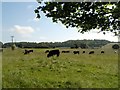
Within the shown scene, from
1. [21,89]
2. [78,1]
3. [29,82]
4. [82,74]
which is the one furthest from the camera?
[82,74]

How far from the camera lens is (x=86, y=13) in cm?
945

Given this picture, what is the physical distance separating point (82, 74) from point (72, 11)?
1258cm

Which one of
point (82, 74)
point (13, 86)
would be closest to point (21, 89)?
point (13, 86)

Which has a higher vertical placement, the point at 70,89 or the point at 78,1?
the point at 78,1

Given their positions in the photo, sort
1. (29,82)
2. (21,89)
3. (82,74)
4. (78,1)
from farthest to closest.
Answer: (82,74), (29,82), (21,89), (78,1)

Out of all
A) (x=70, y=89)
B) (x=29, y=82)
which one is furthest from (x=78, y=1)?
(x=29, y=82)

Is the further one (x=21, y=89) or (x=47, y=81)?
(x=47, y=81)

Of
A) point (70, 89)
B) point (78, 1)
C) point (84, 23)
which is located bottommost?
point (70, 89)

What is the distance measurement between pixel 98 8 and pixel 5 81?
8.83 m

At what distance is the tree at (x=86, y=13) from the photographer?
895 centimetres

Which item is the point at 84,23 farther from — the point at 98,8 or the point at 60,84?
the point at 60,84

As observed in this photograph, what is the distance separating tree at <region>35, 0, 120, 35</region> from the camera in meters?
8.95

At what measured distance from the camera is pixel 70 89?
1572cm

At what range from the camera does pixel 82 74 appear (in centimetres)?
2136
